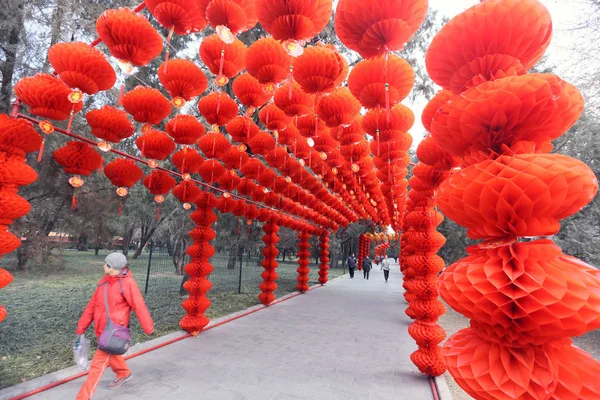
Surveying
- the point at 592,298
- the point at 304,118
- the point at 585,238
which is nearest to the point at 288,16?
the point at 304,118

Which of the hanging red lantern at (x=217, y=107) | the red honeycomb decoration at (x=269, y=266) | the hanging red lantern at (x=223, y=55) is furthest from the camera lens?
the red honeycomb decoration at (x=269, y=266)

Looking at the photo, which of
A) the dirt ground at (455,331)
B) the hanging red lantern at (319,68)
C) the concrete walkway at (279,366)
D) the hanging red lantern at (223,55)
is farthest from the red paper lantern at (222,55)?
the dirt ground at (455,331)

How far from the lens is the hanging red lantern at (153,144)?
171 inches

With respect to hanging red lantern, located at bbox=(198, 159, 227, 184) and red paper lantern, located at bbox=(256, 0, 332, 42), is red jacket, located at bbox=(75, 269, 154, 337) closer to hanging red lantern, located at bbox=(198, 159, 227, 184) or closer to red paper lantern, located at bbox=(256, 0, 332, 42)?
hanging red lantern, located at bbox=(198, 159, 227, 184)

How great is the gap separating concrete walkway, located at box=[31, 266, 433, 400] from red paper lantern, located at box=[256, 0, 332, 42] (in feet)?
13.6

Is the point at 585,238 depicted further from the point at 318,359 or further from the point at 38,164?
the point at 38,164

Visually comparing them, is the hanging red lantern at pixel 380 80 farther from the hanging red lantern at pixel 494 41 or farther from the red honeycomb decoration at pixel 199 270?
the red honeycomb decoration at pixel 199 270

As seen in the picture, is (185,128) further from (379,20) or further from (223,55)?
(379,20)

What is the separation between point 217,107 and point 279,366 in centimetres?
415

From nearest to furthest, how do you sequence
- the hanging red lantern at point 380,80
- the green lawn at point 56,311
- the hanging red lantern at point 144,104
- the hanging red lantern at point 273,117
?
the hanging red lantern at point 380,80 < the hanging red lantern at point 144,104 < the hanging red lantern at point 273,117 < the green lawn at point 56,311

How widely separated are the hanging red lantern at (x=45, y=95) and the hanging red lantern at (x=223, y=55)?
1.47 m

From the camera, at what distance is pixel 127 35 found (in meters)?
2.55

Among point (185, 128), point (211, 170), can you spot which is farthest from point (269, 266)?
point (185, 128)

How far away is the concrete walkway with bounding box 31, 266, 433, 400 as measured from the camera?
3.94m
